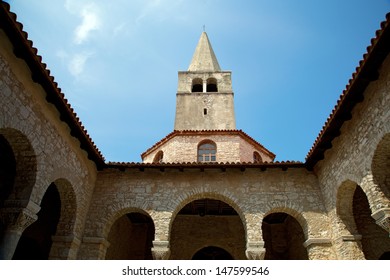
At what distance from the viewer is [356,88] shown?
6527mm

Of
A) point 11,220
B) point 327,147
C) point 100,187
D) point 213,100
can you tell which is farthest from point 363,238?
point 213,100

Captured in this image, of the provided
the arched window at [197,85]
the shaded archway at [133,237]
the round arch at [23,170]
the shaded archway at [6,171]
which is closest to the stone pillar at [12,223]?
the round arch at [23,170]

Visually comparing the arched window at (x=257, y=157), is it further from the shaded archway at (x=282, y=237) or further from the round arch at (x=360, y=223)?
the round arch at (x=360, y=223)

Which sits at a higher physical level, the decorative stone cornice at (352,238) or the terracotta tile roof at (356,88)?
the terracotta tile roof at (356,88)

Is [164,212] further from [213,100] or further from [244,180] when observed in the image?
[213,100]

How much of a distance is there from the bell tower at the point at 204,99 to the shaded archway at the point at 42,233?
8.25 m

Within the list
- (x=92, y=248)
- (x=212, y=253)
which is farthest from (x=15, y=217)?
(x=212, y=253)

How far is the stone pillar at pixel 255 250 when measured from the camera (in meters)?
8.41

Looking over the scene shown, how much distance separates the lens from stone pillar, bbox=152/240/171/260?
8.61 meters

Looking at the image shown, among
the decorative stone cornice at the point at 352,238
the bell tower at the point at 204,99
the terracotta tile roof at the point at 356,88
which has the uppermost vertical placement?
the bell tower at the point at 204,99

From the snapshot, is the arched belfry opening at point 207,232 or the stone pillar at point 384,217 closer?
the stone pillar at point 384,217

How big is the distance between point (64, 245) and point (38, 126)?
3721 mm

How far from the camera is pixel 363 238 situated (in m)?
9.08

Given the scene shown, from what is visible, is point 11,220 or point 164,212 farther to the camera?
point 164,212
